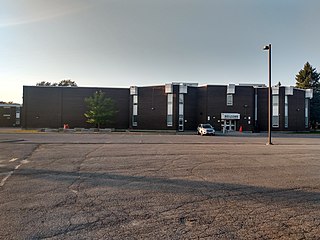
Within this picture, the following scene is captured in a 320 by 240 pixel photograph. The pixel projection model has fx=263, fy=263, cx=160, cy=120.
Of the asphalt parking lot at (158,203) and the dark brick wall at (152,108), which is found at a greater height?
the dark brick wall at (152,108)

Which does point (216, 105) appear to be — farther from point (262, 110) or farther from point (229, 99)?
point (262, 110)

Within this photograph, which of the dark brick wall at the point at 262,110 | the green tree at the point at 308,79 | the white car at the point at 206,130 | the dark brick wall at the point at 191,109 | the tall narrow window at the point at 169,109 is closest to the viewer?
the white car at the point at 206,130

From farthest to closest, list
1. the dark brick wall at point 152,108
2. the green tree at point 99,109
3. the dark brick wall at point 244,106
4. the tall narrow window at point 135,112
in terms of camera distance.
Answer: the tall narrow window at point 135,112 < the dark brick wall at point 152,108 < the dark brick wall at point 244,106 < the green tree at point 99,109

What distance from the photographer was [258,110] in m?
52.2

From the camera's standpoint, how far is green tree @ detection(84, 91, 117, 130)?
→ 47594 millimetres

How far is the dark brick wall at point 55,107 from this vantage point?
5203 centimetres

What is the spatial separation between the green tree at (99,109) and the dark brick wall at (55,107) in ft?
12.0

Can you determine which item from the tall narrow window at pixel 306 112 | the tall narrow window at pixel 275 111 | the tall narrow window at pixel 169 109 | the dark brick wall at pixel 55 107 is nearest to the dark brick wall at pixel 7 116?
the dark brick wall at pixel 55 107

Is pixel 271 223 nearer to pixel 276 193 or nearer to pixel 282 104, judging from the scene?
pixel 276 193

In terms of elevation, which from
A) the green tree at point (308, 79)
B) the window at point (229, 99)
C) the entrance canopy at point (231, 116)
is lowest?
the entrance canopy at point (231, 116)

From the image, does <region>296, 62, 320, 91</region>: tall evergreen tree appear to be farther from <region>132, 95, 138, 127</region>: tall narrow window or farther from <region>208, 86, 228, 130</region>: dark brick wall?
<region>132, 95, 138, 127</region>: tall narrow window

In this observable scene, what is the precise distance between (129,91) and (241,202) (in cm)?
4967

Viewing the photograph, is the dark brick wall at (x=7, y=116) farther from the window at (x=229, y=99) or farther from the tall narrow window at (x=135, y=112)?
the window at (x=229, y=99)

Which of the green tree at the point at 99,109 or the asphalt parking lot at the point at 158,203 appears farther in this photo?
the green tree at the point at 99,109
